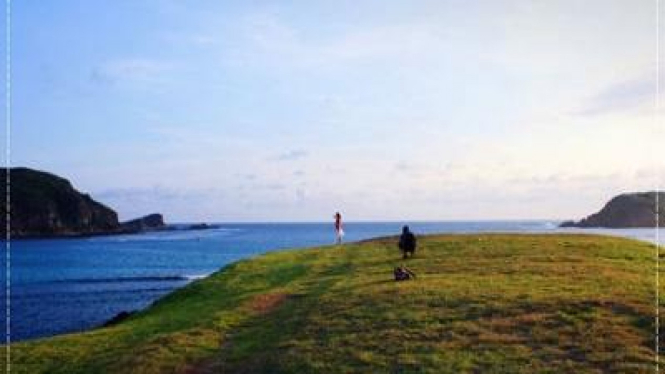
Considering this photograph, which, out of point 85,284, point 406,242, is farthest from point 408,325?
point 85,284

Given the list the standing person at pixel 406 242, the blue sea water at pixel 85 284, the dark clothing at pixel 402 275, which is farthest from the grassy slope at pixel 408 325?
the blue sea water at pixel 85 284

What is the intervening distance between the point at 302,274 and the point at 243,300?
9.51m

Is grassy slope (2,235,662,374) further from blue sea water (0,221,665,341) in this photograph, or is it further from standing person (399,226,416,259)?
blue sea water (0,221,665,341)

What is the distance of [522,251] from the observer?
192 feet

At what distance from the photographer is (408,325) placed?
3644cm

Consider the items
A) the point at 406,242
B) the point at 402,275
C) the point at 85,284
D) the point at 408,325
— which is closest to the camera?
the point at 408,325

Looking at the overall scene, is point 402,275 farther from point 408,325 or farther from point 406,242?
point 408,325

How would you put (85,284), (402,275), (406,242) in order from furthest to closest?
(85,284), (406,242), (402,275)

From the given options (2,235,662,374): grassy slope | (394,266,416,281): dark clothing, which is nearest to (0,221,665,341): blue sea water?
(2,235,662,374): grassy slope

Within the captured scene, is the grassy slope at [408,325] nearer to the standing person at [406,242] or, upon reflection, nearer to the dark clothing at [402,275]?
the dark clothing at [402,275]

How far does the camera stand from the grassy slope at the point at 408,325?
3209 centimetres

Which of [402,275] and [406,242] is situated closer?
[402,275]

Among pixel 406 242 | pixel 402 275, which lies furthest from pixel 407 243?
pixel 402 275

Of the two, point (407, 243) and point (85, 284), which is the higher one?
point (407, 243)
